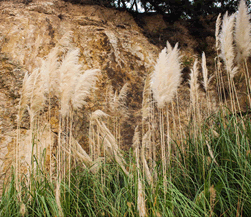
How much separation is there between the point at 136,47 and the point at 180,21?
2.74 meters

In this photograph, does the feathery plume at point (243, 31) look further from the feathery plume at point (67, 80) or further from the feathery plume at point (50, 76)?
the feathery plume at point (50, 76)

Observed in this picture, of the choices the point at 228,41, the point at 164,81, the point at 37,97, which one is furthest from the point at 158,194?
the point at 228,41

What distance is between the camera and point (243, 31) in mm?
2232

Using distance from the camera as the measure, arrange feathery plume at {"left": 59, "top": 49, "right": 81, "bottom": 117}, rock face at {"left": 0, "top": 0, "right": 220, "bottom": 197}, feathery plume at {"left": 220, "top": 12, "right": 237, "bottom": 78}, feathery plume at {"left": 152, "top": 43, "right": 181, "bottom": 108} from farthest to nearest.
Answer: rock face at {"left": 0, "top": 0, "right": 220, "bottom": 197}
feathery plume at {"left": 220, "top": 12, "right": 237, "bottom": 78}
feathery plume at {"left": 59, "top": 49, "right": 81, "bottom": 117}
feathery plume at {"left": 152, "top": 43, "right": 181, "bottom": 108}

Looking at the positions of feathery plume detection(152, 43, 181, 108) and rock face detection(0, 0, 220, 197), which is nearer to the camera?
feathery plume detection(152, 43, 181, 108)

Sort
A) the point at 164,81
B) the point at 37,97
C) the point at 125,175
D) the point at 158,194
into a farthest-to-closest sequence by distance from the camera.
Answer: the point at 37,97
the point at 125,175
the point at 164,81
the point at 158,194

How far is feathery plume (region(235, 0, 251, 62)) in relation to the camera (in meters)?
2.21

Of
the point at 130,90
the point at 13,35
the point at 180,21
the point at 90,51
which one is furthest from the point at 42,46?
the point at 180,21

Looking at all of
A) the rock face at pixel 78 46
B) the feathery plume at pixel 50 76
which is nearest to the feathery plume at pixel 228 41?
the feathery plume at pixel 50 76

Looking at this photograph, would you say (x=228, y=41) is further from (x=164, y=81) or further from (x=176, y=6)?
(x=176, y=6)

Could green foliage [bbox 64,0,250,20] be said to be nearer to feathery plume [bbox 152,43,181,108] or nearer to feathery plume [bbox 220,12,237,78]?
feathery plume [bbox 220,12,237,78]

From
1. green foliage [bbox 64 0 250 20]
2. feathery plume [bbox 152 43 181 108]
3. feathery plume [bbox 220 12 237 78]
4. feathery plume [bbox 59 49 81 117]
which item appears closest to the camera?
feathery plume [bbox 152 43 181 108]

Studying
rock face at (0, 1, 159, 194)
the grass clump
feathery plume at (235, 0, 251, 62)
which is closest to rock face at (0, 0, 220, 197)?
rock face at (0, 1, 159, 194)

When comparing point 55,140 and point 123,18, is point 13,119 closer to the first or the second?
point 55,140
